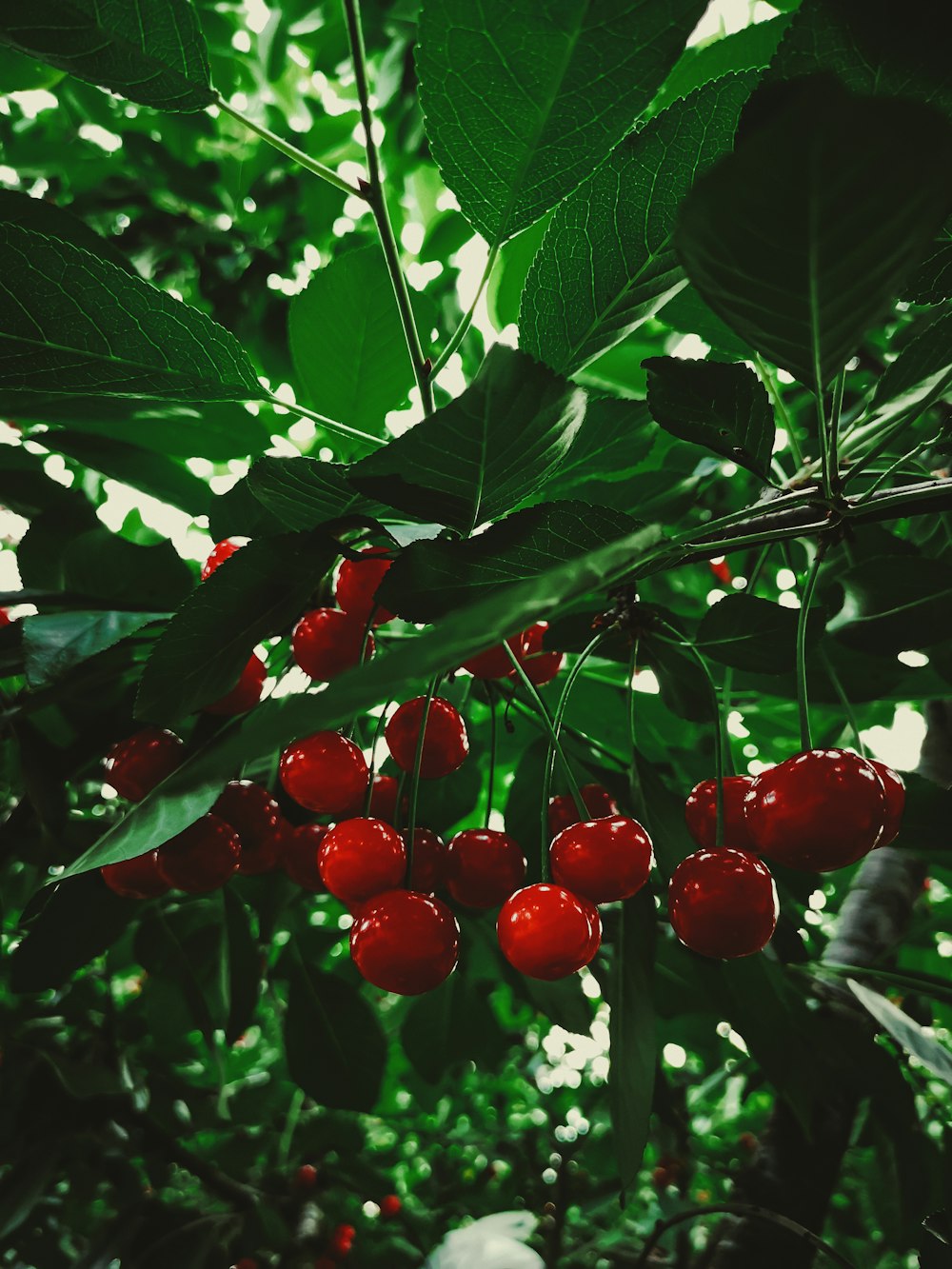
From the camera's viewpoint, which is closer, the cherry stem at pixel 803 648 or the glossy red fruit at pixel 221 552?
the cherry stem at pixel 803 648

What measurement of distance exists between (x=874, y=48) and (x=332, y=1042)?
1181 mm

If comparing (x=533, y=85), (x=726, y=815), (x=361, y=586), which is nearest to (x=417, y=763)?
(x=361, y=586)

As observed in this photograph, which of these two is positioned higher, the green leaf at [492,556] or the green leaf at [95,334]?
the green leaf at [95,334]

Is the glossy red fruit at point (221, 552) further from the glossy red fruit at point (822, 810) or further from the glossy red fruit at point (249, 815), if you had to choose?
the glossy red fruit at point (822, 810)

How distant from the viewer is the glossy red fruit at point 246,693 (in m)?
0.83

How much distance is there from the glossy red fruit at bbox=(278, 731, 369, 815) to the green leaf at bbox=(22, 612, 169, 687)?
0.20m

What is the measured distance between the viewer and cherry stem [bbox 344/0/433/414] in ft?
1.87

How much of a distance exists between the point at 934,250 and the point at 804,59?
195 millimetres

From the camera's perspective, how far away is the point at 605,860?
664mm

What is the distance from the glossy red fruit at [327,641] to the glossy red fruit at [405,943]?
0.73 ft

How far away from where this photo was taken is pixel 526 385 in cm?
49

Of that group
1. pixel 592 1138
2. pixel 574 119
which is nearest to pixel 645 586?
pixel 574 119

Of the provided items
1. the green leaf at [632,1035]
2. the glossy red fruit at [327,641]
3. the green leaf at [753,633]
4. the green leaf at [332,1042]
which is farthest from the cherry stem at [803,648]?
the green leaf at [332,1042]

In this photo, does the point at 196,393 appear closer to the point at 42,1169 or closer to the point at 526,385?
the point at 526,385
